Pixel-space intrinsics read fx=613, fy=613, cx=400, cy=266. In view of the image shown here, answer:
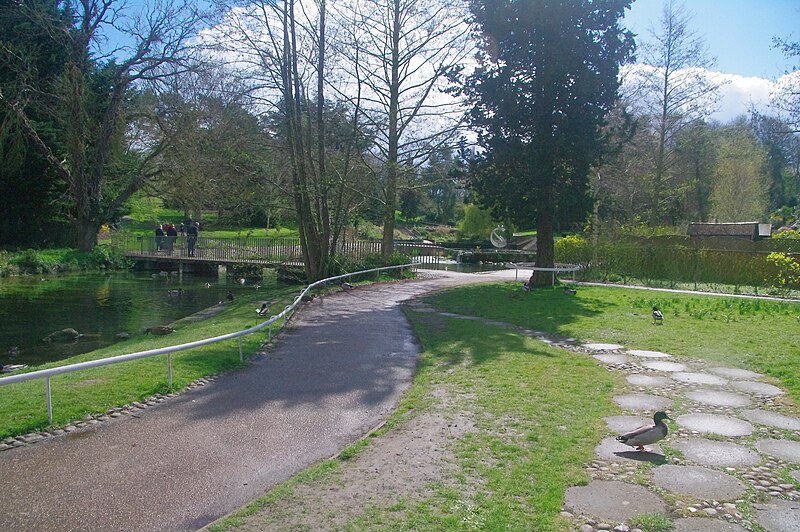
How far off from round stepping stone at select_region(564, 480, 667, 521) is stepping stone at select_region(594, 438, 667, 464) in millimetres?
573

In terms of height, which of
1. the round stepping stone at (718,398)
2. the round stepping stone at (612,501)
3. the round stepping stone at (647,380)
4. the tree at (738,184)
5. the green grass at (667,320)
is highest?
the tree at (738,184)

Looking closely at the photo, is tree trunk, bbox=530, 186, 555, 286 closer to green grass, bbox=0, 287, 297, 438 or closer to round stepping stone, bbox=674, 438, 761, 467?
green grass, bbox=0, 287, 297, 438

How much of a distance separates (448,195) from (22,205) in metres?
50.0

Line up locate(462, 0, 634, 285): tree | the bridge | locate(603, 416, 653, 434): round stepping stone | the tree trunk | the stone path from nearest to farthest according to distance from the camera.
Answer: the stone path → locate(603, 416, 653, 434): round stepping stone → locate(462, 0, 634, 285): tree → the tree trunk → the bridge

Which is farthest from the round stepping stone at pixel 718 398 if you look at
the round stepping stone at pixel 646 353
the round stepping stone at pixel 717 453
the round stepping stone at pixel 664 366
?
the round stepping stone at pixel 646 353

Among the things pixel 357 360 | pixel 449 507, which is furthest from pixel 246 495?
pixel 357 360

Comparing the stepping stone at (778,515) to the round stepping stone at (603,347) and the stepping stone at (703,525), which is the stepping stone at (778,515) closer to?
the stepping stone at (703,525)

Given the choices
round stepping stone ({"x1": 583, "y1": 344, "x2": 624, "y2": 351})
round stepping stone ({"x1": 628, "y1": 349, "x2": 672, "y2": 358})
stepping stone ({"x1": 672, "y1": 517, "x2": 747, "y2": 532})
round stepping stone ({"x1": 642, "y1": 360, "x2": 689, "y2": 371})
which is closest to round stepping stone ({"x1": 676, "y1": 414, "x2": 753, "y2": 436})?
stepping stone ({"x1": 672, "y1": 517, "x2": 747, "y2": 532})

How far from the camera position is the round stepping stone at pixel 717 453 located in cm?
555

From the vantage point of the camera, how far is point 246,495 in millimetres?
5152

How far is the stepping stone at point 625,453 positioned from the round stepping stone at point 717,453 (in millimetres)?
263

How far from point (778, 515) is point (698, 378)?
4.52 m

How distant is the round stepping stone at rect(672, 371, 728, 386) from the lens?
28.0 feet

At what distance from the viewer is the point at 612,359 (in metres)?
10.4
